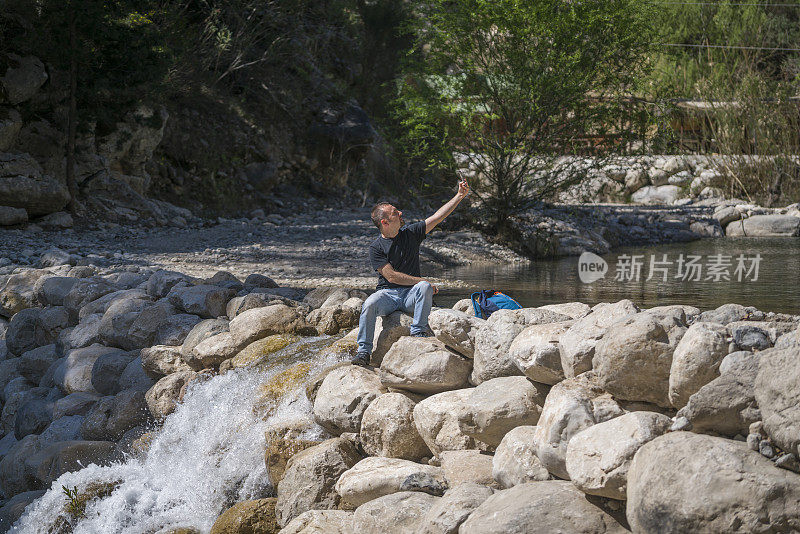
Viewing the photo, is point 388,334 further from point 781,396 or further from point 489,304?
point 781,396

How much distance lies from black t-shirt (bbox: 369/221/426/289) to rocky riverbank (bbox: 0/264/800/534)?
1.07 ft

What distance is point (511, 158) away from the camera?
1277cm

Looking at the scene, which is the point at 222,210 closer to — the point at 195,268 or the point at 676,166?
the point at 195,268

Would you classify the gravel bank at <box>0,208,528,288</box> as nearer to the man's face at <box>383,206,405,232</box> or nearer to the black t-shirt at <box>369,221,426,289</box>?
the black t-shirt at <box>369,221,426,289</box>

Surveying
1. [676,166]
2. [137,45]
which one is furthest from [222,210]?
[676,166]

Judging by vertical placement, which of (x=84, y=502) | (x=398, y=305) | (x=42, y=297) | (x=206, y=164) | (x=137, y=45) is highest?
(x=137, y=45)

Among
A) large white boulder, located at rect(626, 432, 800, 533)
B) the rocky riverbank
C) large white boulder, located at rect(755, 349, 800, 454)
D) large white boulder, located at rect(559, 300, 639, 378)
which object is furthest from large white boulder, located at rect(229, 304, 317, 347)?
large white boulder, located at rect(755, 349, 800, 454)

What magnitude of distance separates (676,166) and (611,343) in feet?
73.5

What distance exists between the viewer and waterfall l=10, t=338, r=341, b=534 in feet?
Result: 14.3

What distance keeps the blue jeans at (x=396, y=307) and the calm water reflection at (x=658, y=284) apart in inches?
91.2

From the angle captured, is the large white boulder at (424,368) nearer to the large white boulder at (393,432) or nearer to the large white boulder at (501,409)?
the large white boulder at (393,432)

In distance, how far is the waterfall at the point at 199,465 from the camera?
4.36 m

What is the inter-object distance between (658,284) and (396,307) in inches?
180

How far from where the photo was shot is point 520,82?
1198 centimetres
